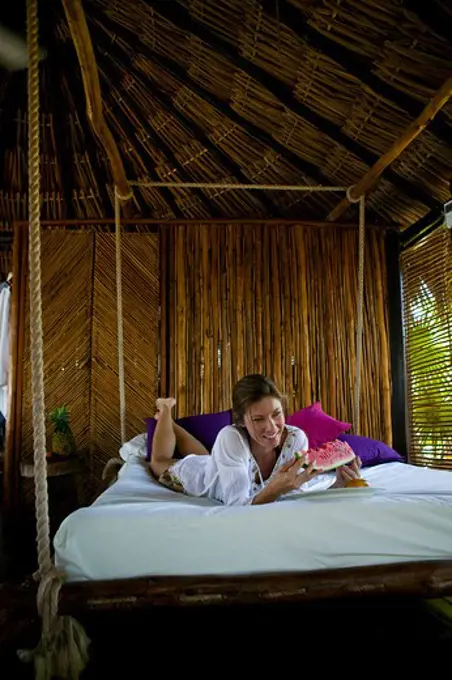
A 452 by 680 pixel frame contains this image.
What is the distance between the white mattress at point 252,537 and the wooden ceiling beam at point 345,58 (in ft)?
7.02

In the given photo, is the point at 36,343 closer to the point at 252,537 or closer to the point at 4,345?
the point at 252,537

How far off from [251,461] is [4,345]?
2.49 m

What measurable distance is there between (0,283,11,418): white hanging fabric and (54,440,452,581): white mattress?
249cm

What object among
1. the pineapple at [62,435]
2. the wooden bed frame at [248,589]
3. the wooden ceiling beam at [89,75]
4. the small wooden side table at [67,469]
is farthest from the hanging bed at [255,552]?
the pineapple at [62,435]

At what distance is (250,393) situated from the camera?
1987 mm

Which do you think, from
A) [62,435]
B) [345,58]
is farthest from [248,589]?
[345,58]

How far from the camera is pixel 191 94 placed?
3.27m

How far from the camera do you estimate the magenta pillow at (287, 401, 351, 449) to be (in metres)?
3.02

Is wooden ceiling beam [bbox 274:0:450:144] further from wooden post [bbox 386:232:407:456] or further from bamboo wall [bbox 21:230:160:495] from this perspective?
bamboo wall [bbox 21:230:160:495]

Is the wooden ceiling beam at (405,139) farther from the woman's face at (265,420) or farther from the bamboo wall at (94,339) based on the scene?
the bamboo wall at (94,339)

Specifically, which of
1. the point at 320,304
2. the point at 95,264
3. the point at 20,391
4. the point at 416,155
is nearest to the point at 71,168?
the point at 95,264

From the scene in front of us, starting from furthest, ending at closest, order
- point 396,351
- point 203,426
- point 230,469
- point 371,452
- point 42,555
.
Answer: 1. point 396,351
2. point 203,426
3. point 371,452
4. point 230,469
5. point 42,555

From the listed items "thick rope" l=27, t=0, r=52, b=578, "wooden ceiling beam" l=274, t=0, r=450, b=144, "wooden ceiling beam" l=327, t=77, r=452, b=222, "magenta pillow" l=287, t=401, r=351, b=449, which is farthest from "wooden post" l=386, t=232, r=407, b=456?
"thick rope" l=27, t=0, r=52, b=578

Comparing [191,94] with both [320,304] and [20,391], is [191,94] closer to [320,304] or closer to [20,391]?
[320,304]
